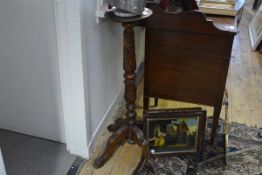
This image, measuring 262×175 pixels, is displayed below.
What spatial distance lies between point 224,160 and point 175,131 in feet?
1.16

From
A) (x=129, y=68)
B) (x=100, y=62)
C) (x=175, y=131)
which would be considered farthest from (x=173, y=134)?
(x=100, y=62)

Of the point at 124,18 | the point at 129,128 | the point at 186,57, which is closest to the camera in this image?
the point at 124,18

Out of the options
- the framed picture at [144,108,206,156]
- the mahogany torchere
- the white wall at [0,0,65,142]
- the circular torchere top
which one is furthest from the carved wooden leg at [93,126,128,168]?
the circular torchere top

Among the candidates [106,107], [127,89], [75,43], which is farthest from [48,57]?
[106,107]

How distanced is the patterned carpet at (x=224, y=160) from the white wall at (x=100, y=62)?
19.1 inches

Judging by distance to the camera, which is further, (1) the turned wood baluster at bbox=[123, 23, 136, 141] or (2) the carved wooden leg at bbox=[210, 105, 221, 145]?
(2) the carved wooden leg at bbox=[210, 105, 221, 145]

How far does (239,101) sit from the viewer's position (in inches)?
95.0

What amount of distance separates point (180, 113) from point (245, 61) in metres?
1.67

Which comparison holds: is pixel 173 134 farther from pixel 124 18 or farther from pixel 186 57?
pixel 124 18

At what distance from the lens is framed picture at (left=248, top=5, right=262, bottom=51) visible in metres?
3.24

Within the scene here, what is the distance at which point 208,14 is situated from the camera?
1842 millimetres

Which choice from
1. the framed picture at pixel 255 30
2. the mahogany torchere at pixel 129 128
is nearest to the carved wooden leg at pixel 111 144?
the mahogany torchere at pixel 129 128

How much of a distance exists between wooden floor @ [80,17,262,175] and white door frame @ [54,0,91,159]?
166mm

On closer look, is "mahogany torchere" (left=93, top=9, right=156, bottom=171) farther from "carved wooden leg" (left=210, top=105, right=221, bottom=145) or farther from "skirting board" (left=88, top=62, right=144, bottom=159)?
"carved wooden leg" (left=210, top=105, right=221, bottom=145)
